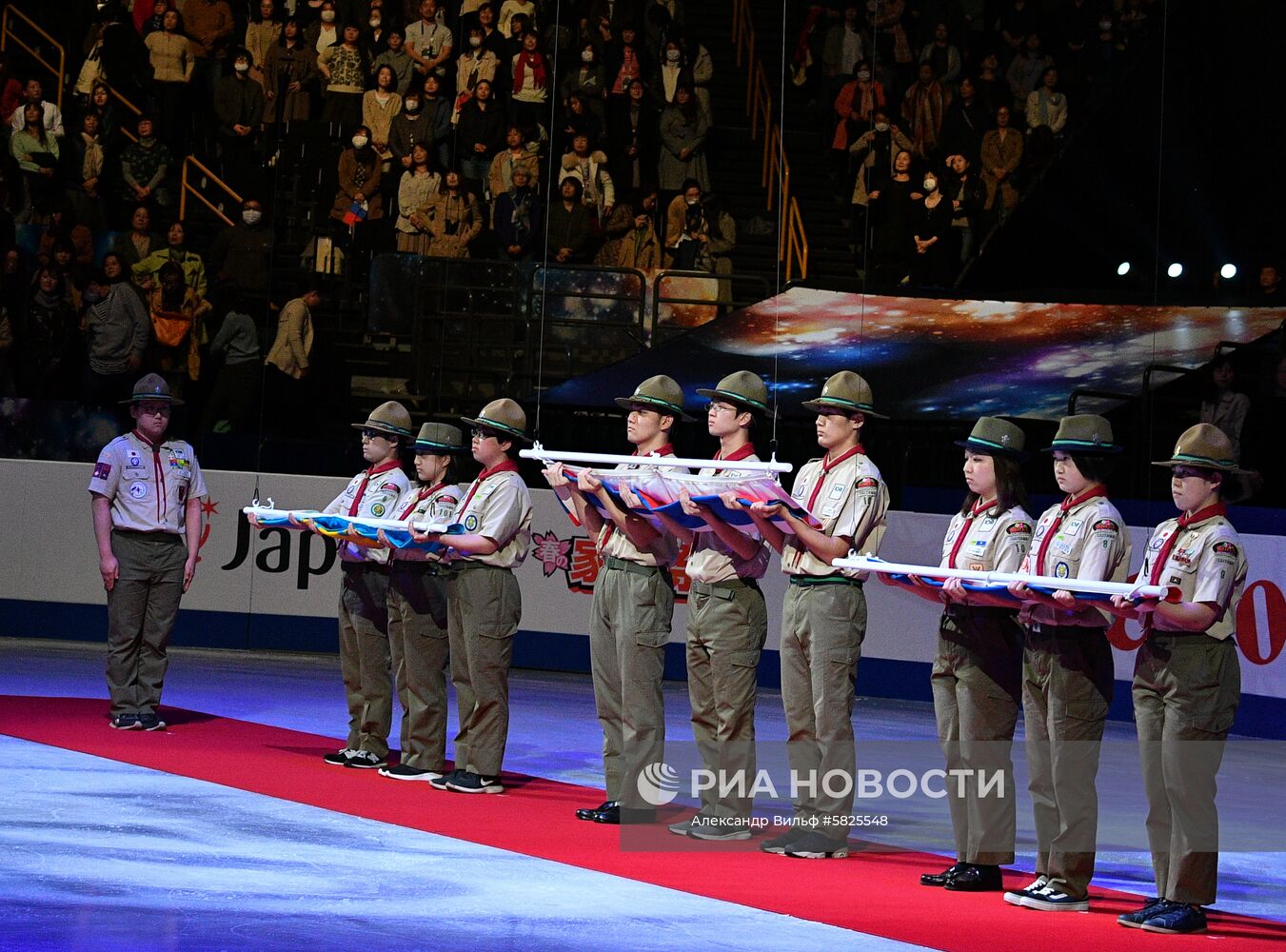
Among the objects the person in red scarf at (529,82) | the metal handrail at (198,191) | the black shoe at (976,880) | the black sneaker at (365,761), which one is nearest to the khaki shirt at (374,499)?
the black sneaker at (365,761)

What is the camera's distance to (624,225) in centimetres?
1374

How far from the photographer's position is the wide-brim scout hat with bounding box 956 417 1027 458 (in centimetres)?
605

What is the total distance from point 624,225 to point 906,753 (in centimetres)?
599

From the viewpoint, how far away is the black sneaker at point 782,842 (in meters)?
6.39

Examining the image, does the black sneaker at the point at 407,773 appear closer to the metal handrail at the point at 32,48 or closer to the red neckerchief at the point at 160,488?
the red neckerchief at the point at 160,488

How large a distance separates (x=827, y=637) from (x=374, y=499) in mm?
2838

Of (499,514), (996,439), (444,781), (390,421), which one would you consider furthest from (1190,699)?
(390,421)

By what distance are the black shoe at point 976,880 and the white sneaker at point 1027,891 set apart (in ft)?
0.58

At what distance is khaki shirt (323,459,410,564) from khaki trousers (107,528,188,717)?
1.23 m

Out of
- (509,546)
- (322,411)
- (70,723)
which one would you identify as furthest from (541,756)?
(322,411)

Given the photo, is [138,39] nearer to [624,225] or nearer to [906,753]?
[624,225]

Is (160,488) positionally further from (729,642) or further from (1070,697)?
(1070,697)

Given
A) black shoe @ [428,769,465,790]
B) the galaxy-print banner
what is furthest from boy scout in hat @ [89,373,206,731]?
the galaxy-print banner

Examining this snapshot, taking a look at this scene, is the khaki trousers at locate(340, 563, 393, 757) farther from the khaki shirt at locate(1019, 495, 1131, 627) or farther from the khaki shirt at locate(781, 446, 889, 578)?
the khaki shirt at locate(1019, 495, 1131, 627)
